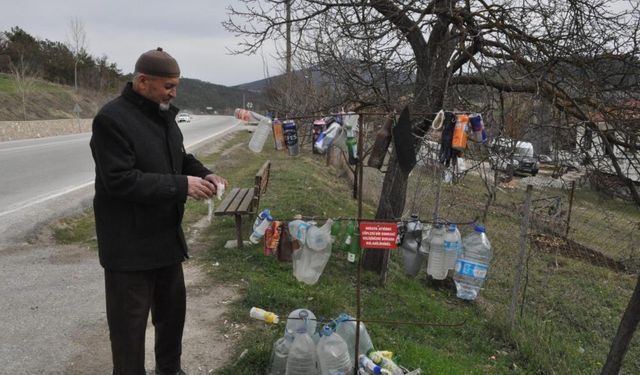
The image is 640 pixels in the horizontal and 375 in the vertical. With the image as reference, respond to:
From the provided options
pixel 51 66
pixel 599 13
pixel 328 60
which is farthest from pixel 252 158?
pixel 51 66

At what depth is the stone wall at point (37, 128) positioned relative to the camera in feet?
71.5

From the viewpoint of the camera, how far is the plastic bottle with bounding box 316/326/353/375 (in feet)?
9.70

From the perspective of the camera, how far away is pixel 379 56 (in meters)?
5.71

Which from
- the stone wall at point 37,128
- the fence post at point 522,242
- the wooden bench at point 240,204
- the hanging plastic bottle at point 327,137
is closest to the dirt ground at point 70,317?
the wooden bench at point 240,204

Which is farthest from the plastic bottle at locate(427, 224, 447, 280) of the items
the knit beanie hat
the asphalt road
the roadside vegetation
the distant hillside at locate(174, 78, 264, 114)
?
the distant hillside at locate(174, 78, 264, 114)

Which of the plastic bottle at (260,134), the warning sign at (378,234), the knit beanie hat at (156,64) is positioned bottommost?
the warning sign at (378,234)

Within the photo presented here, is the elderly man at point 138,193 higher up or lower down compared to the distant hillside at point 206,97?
lower down

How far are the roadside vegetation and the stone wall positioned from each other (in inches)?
716

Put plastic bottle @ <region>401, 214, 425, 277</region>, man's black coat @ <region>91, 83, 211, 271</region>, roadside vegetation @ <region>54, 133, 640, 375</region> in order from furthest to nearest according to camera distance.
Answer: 1. plastic bottle @ <region>401, 214, 425, 277</region>
2. roadside vegetation @ <region>54, 133, 640, 375</region>
3. man's black coat @ <region>91, 83, 211, 271</region>

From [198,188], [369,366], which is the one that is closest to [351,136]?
[198,188]

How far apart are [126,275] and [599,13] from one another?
532 cm

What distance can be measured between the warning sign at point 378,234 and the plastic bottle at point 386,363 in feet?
2.61

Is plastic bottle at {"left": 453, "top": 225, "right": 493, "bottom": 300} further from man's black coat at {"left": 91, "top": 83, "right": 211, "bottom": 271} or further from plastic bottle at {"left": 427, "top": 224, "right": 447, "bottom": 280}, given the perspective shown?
man's black coat at {"left": 91, "top": 83, "right": 211, "bottom": 271}

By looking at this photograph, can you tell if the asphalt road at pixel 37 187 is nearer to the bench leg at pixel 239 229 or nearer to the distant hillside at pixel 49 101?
the bench leg at pixel 239 229
